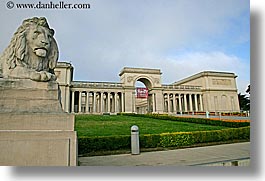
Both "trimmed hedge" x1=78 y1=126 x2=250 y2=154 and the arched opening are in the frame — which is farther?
the arched opening

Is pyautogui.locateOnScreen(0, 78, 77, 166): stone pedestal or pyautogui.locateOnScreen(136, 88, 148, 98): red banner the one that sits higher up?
pyautogui.locateOnScreen(136, 88, 148, 98): red banner

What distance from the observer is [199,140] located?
8445 millimetres

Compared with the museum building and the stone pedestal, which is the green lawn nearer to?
the stone pedestal

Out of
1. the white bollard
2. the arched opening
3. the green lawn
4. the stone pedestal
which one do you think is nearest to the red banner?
the arched opening

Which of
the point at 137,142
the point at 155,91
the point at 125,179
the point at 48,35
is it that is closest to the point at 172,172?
the point at 125,179

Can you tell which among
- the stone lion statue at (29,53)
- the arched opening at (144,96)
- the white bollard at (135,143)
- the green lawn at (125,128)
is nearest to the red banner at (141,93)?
the arched opening at (144,96)

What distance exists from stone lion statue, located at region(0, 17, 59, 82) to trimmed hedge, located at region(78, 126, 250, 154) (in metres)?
3.09

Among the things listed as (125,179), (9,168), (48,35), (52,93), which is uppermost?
(48,35)

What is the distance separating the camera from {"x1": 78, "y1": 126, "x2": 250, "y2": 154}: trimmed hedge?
6.86m

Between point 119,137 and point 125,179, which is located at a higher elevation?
point 119,137

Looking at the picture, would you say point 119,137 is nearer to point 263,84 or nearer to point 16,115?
point 16,115

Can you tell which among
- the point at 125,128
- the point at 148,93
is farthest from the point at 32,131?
the point at 148,93

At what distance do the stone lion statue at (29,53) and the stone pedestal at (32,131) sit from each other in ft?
0.95

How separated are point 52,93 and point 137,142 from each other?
353 centimetres
